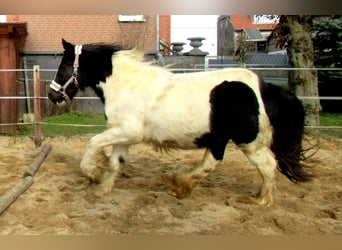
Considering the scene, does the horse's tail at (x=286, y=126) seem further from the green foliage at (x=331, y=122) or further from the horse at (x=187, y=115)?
the green foliage at (x=331, y=122)

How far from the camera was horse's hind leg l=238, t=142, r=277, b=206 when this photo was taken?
11.6ft

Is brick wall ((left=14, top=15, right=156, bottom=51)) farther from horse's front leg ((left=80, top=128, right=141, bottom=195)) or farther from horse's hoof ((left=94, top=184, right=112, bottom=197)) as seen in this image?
horse's hoof ((left=94, top=184, right=112, bottom=197))

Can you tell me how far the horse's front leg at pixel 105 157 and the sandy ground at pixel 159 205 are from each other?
0.15 meters

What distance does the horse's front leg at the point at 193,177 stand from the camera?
367cm

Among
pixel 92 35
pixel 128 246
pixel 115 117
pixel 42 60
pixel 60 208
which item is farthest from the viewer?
pixel 42 60

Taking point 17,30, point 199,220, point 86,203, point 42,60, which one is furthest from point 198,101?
point 42,60

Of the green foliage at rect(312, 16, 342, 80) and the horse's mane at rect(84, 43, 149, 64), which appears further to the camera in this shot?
the green foliage at rect(312, 16, 342, 80)

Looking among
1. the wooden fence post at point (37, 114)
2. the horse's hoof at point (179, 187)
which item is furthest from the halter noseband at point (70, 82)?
the wooden fence post at point (37, 114)

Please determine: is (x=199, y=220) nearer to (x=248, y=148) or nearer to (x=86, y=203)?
(x=248, y=148)

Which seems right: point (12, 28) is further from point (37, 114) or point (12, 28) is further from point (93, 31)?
point (37, 114)

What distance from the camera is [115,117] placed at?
3.72m

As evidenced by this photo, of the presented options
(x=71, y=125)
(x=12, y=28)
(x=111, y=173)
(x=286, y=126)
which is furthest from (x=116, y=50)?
(x=12, y=28)

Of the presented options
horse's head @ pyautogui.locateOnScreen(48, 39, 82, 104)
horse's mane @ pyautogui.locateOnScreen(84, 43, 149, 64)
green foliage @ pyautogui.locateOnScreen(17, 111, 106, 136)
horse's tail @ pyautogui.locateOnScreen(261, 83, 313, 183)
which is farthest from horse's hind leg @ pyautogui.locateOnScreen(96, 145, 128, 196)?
green foliage @ pyautogui.locateOnScreen(17, 111, 106, 136)

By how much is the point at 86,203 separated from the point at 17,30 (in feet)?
18.9
